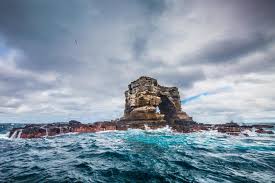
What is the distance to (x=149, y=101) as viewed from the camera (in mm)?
49094

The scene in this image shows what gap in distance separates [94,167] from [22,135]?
26432 mm

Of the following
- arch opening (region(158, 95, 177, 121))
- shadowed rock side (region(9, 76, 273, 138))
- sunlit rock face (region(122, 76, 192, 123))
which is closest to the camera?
shadowed rock side (region(9, 76, 273, 138))

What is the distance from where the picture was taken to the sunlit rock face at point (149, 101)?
47619 mm

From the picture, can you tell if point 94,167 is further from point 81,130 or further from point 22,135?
Result: point 81,130

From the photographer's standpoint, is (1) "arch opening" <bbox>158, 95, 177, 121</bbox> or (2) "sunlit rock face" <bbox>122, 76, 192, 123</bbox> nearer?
(2) "sunlit rock face" <bbox>122, 76, 192, 123</bbox>

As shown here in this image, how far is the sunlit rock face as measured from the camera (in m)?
47.6

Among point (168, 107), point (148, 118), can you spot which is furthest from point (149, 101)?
point (168, 107)

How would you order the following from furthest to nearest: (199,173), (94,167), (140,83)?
(140,83)
(94,167)
(199,173)

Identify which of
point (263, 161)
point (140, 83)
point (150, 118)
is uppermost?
point (140, 83)

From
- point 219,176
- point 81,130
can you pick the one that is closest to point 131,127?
point 81,130

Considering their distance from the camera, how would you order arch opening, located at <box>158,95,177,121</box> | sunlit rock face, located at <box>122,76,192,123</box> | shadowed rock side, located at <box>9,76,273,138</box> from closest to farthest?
shadowed rock side, located at <box>9,76,273,138</box> → sunlit rock face, located at <box>122,76,192,123</box> → arch opening, located at <box>158,95,177,121</box>

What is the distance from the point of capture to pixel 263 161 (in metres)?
11.7

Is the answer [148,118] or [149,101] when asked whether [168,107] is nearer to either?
[149,101]

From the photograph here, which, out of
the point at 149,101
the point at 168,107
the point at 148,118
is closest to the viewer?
the point at 148,118
